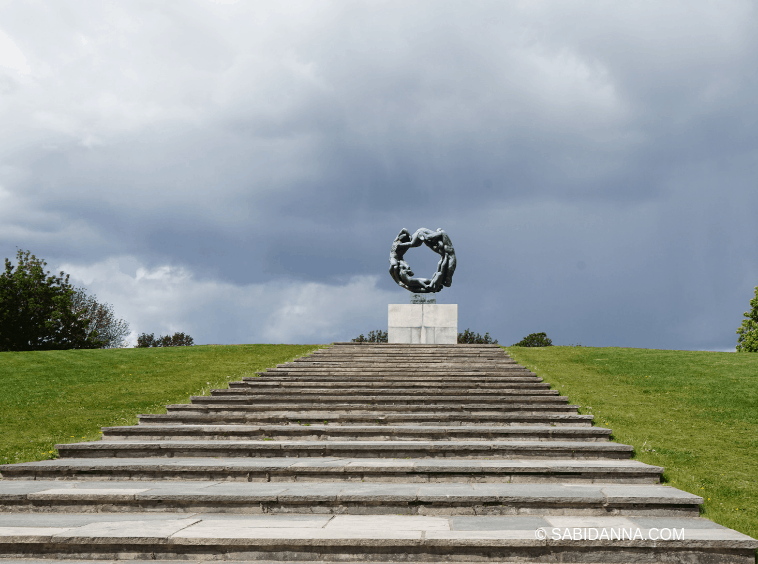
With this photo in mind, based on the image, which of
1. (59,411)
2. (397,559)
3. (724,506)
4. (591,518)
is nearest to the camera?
(397,559)

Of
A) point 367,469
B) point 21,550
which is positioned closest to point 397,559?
point 367,469

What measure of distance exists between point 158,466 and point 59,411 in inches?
273

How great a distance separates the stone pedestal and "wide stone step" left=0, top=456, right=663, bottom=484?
16133 millimetres

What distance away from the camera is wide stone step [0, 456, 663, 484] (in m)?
7.06

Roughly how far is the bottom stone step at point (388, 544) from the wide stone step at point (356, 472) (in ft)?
5.69

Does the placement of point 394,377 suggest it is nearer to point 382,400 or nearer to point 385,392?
point 385,392

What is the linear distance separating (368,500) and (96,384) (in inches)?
497

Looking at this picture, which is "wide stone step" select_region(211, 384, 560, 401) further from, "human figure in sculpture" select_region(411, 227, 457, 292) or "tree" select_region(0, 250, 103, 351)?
"tree" select_region(0, 250, 103, 351)

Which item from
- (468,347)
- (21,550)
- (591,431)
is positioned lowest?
(21,550)

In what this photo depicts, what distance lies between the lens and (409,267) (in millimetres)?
24969

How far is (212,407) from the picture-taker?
11430mm

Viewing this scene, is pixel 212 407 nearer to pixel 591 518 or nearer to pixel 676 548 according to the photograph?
pixel 591 518

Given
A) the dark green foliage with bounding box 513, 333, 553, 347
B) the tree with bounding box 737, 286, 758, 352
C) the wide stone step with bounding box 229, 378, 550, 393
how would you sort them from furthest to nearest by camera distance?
the dark green foliage with bounding box 513, 333, 553, 347, the tree with bounding box 737, 286, 758, 352, the wide stone step with bounding box 229, 378, 550, 393

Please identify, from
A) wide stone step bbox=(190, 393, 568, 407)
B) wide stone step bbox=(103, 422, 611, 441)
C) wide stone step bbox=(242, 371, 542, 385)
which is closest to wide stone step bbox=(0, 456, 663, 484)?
wide stone step bbox=(103, 422, 611, 441)
